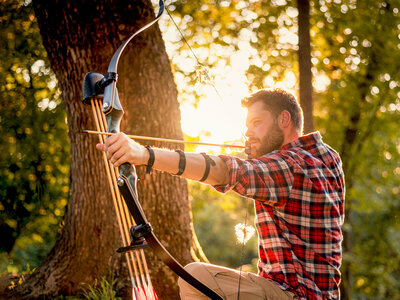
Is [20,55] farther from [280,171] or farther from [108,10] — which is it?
[280,171]

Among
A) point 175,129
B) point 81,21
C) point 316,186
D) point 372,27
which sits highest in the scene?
point 372,27

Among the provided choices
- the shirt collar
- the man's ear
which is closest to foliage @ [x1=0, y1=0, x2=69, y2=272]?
the man's ear

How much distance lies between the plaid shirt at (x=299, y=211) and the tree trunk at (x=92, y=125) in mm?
1239

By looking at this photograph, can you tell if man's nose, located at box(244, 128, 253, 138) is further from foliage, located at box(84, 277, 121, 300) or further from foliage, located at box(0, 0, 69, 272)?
foliage, located at box(0, 0, 69, 272)

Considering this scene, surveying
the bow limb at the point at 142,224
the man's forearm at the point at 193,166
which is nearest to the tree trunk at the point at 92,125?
the bow limb at the point at 142,224

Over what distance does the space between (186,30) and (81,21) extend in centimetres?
298

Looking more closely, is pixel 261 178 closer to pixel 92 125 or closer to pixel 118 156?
pixel 118 156

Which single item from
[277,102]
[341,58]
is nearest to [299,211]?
[277,102]

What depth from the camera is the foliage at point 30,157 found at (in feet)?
18.5

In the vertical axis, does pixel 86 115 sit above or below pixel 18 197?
above

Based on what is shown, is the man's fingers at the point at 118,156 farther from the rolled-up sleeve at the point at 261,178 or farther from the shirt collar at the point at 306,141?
the shirt collar at the point at 306,141

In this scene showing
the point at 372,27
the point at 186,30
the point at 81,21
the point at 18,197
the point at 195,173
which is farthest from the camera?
the point at 18,197

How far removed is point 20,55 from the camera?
5297 mm

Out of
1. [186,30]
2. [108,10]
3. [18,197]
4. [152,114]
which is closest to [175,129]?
[152,114]
